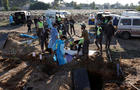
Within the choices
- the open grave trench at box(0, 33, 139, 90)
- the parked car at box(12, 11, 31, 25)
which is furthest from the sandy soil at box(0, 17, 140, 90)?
the parked car at box(12, 11, 31, 25)

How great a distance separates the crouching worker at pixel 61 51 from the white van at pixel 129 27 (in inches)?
251

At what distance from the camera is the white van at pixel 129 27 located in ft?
35.7

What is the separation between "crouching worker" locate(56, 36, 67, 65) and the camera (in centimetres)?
636

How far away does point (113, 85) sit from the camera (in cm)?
560

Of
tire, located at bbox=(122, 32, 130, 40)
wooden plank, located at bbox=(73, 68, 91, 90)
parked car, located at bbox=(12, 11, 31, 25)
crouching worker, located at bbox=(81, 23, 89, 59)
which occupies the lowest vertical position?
wooden plank, located at bbox=(73, 68, 91, 90)

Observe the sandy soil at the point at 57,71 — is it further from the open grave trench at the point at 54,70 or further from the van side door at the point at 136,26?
the van side door at the point at 136,26

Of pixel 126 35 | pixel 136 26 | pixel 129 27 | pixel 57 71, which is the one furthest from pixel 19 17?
pixel 57 71

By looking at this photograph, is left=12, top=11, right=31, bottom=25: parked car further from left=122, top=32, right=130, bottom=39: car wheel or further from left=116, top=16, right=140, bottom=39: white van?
left=122, top=32, right=130, bottom=39: car wheel

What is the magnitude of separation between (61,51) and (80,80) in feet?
5.40

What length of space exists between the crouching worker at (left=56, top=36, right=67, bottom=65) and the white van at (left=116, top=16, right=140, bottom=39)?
20.9ft

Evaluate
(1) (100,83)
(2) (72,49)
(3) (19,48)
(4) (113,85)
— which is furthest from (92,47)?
(3) (19,48)

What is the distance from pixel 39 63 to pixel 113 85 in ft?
12.0

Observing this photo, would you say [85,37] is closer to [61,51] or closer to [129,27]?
[61,51]

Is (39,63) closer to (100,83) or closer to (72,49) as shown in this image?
(72,49)
